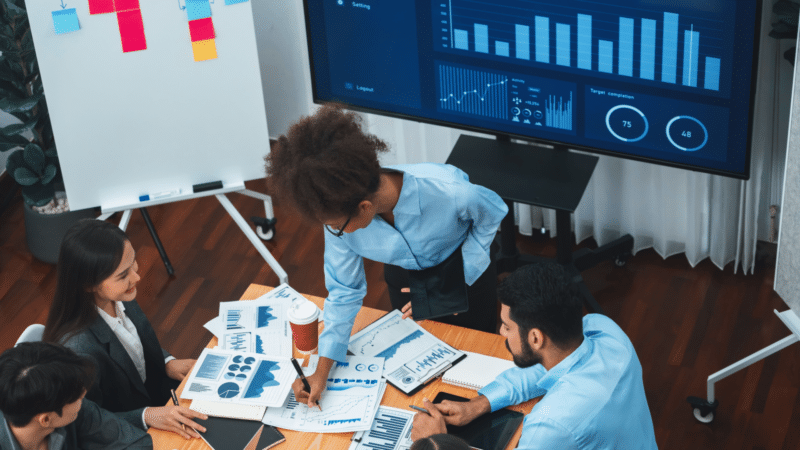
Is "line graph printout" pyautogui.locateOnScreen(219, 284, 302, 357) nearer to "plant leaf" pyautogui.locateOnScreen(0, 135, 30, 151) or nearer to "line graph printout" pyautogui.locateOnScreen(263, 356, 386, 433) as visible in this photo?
"line graph printout" pyautogui.locateOnScreen(263, 356, 386, 433)

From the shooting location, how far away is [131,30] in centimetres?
310

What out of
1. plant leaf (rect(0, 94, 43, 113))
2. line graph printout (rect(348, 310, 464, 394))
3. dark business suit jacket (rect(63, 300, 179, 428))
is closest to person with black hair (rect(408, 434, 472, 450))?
line graph printout (rect(348, 310, 464, 394))

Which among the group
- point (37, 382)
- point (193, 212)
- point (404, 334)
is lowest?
point (193, 212)

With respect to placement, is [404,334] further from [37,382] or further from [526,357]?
[37,382]

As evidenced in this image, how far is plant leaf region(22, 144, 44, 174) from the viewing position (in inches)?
147

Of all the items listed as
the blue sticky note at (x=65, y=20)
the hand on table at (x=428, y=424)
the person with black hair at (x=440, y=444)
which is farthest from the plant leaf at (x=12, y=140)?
the person with black hair at (x=440, y=444)

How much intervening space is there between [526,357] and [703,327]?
5.48ft

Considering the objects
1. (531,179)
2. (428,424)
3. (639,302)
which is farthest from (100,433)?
(639,302)

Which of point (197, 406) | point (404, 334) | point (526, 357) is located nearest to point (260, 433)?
point (197, 406)

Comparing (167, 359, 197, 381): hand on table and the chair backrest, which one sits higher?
the chair backrest

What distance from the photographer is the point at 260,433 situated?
2.17 m

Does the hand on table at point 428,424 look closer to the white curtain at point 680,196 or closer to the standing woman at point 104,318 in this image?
the standing woman at point 104,318

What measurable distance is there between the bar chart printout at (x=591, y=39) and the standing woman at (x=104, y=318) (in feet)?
4.46

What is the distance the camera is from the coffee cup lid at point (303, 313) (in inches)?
91.7
